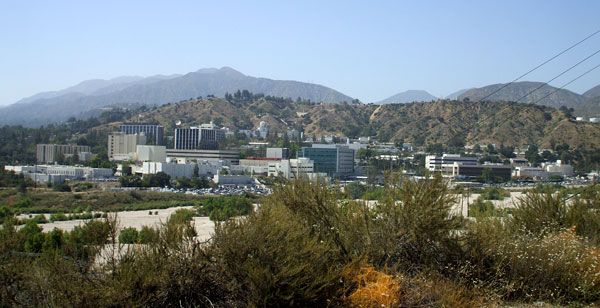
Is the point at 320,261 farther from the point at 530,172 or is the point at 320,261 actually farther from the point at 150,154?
the point at 150,154

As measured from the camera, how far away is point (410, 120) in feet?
452

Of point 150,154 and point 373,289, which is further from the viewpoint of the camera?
point 150,154

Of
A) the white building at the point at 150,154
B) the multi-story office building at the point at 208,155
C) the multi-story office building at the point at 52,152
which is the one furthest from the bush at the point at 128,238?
the multi-story office building at the point at 52,152

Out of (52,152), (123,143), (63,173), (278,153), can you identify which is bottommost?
(63,173)

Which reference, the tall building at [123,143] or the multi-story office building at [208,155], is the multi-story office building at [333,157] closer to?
the multi-story office building at [208,155]

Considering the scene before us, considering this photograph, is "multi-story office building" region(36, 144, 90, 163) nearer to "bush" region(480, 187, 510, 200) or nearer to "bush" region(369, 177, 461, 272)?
"bush" region(480, 187, 510, 200)

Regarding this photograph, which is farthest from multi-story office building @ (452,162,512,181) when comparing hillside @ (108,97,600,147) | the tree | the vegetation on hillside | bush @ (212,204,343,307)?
bush @ (212,204,343,307)

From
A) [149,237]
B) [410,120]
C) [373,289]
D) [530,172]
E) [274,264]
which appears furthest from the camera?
[410,120]

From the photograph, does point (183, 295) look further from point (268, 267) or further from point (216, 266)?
point (268, 267)

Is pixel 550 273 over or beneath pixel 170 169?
over

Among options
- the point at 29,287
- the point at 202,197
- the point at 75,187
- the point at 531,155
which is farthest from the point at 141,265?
the point at 531,155

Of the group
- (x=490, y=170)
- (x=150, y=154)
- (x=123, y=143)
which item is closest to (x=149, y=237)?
(x=490, y=170)

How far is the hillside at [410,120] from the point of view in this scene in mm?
A: 106144

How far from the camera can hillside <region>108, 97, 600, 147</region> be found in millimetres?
106144
